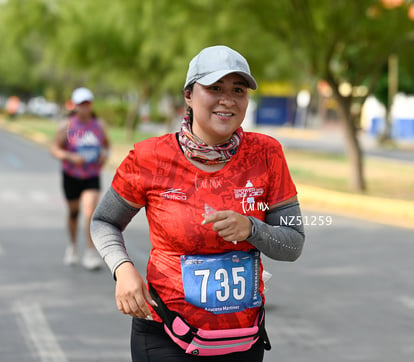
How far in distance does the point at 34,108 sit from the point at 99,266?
83.1 m

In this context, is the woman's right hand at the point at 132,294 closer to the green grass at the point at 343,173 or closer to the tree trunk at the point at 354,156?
the green grass at the point at 343,173

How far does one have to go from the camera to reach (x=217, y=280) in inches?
109

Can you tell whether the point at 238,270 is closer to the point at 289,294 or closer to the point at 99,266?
the point at 289,294

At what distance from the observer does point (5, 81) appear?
81.4 metres

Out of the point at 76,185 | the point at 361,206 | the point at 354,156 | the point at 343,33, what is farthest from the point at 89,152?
the point at 354,156

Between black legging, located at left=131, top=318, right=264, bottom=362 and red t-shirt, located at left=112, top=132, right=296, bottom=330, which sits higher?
red t-shirt, located at left=112, top=132, right=296, bottom=330

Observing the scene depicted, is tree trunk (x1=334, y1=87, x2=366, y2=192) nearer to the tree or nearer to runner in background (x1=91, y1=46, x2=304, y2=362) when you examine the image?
the tree

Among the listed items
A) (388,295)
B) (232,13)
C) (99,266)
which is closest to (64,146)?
(99,266)

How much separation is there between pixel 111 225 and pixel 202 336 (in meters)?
0.54

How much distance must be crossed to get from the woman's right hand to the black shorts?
590cm

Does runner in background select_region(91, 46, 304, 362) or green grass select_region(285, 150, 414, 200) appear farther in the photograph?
green grass select_region(285, 150, 414, 200)

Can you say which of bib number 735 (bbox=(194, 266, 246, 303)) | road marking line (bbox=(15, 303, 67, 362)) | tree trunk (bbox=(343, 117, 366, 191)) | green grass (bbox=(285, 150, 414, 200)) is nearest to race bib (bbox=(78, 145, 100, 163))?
road marking line (bbox=(15, 303, 67, 362))

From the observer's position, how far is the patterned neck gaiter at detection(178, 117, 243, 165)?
2.79m

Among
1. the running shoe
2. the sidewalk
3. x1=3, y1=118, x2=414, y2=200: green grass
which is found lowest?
x1=3, y1=118, x2=414, y2=200: green grass
